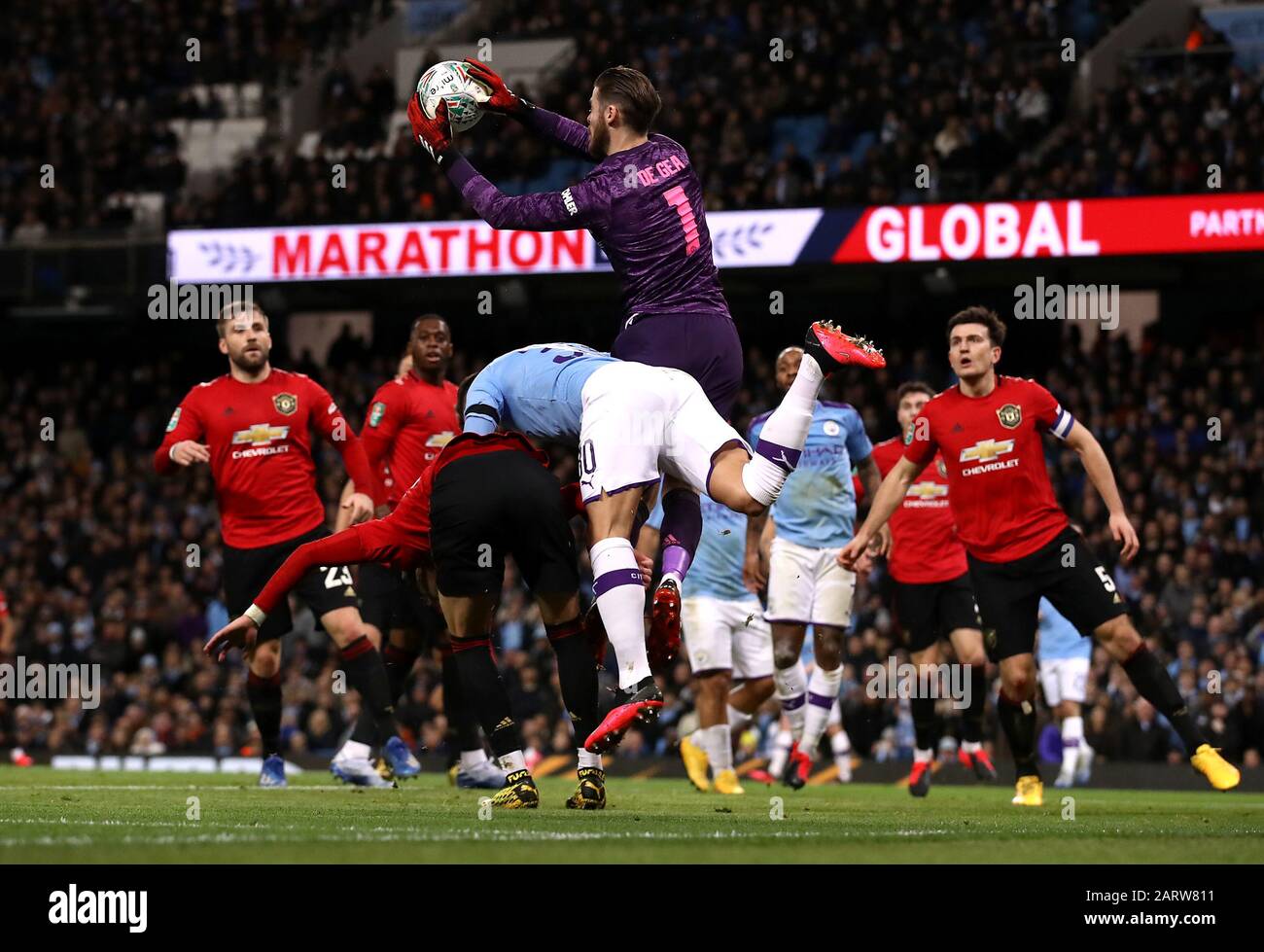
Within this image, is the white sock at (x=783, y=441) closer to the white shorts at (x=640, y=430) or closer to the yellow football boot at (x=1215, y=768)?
the white shorts at (x=640, y=430)

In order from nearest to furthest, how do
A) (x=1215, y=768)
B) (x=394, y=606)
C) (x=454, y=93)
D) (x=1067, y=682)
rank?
(x=454, y=93), (x=1215, y=768), (x=394, y=606), (x=1067, y=682)

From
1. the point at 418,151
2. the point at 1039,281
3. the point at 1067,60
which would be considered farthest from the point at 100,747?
the point at 1067,60

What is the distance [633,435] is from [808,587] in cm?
495

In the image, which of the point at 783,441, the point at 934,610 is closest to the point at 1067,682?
the point at 934,610

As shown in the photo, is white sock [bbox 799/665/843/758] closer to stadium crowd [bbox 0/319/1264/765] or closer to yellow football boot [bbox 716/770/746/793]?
yellow football boot [bbox 716/770/746/793]

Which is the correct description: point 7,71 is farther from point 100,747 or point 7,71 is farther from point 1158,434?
point 1158,434

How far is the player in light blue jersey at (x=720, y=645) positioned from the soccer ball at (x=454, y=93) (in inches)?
135

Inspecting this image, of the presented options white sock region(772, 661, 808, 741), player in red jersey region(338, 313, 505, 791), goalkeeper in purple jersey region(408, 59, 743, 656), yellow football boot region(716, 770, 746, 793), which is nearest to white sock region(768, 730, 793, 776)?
white sock region(772, 661, 808, 741)

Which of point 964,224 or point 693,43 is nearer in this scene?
point 964,224

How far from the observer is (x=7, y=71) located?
31.4 meters

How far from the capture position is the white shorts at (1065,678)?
646 inches

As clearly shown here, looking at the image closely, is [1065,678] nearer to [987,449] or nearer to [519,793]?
[987,449]

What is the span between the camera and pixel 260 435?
436 inches

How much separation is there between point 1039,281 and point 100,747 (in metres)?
14.2
